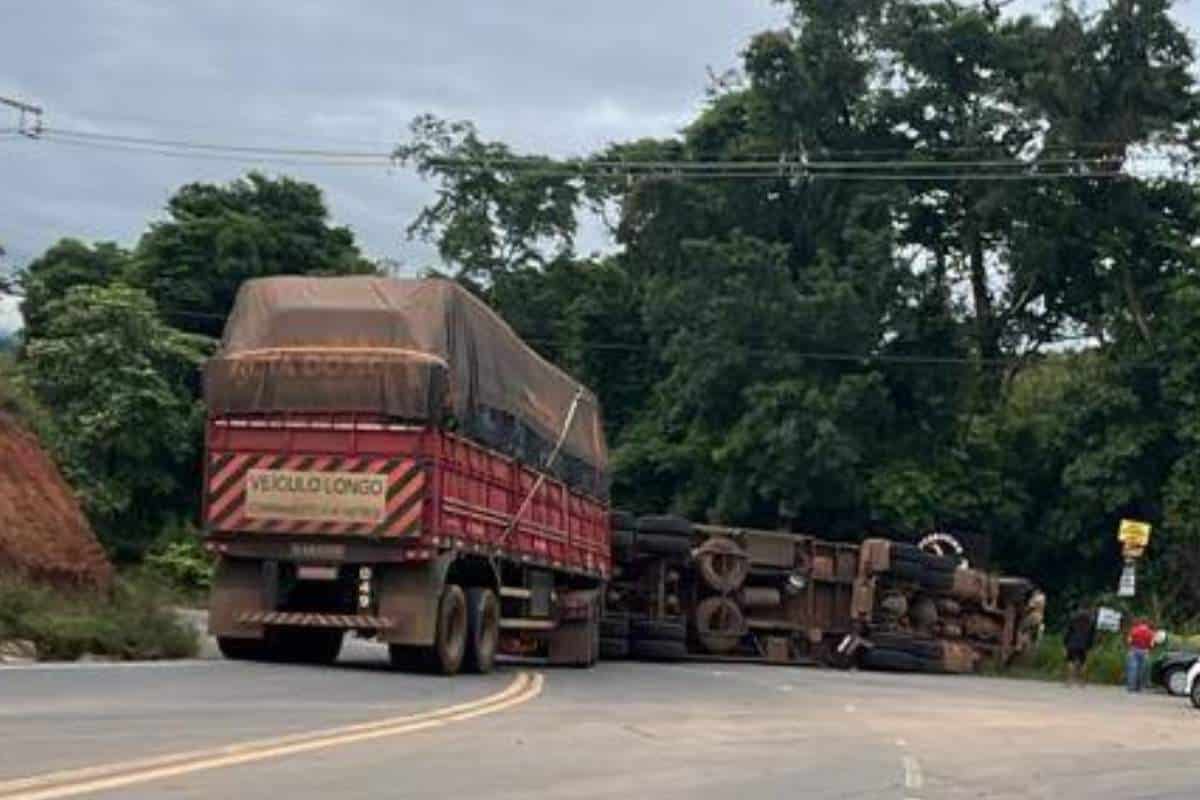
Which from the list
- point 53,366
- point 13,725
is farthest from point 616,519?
point 53,366

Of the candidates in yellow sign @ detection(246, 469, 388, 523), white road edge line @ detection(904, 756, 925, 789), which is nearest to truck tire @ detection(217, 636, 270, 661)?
yellow sign @ detection(246, 469, 388, 523)

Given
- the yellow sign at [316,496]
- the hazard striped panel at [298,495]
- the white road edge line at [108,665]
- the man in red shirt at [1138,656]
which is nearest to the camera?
the white road edge line at [108,665]

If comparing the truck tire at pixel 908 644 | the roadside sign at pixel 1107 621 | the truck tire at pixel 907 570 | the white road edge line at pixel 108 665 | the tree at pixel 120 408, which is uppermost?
the tree at pixel 120 408

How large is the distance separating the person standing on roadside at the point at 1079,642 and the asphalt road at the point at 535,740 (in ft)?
46.6

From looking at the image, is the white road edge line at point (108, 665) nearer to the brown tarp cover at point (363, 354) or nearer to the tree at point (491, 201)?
the brown tarp cover at point (363, 354)

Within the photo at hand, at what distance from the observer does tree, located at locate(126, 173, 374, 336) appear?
61.1 m

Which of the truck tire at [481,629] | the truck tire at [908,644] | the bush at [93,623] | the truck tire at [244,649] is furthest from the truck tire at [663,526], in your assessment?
the truck tire at [244,649]

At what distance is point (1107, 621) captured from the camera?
40250 millimetres

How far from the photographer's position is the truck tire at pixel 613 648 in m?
33.1

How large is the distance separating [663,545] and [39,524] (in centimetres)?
1236

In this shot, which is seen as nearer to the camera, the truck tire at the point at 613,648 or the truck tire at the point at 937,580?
the truck tire at the point at 613,648

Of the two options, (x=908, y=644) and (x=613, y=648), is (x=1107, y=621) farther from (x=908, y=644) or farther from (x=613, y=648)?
(x=613, y=648)

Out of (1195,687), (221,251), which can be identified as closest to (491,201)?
(221,251)

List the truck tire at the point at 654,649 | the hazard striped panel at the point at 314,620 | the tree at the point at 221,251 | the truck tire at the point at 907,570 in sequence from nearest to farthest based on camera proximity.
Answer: the hazard striped panel at the point at 314,620
the truck tire at the point at 654,649
the truck tire at the point at 907,570
the tree at the point at 221,251
